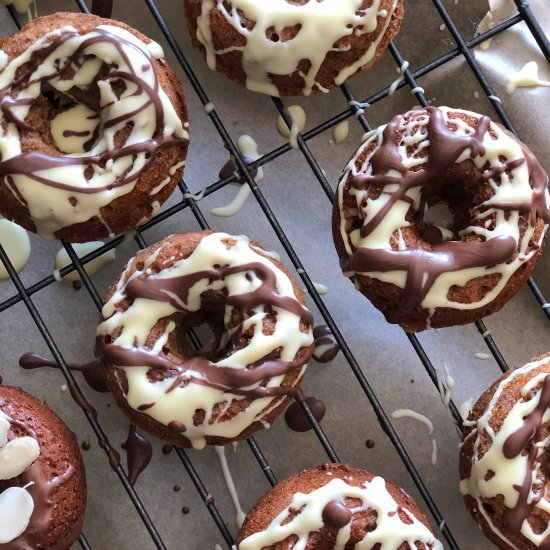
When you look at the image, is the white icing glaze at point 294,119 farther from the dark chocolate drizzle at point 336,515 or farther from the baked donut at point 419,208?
the dark chocolate drizzle at point 336,515

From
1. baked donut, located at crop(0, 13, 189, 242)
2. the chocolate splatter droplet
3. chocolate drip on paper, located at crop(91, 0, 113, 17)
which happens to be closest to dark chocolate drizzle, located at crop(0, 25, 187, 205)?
baked donut, located at crop(0, 13, 189, 242)

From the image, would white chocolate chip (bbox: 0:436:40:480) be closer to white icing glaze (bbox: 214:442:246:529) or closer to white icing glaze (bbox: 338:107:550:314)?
white icing glaze (bbox: 214:442:246:529)

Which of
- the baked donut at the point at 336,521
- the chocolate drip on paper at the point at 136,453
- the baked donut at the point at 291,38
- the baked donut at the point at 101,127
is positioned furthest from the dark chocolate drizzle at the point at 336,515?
the baked donut at the point at 291,38

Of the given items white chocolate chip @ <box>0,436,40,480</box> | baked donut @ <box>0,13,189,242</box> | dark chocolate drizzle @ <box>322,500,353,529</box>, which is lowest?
dark chocolate drizzle @ <box>322,500,353,529</box>

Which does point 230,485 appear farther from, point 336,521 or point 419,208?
point 419,208

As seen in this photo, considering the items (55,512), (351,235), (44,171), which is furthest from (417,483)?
(44,171)

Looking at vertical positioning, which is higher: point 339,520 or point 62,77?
point 62,77

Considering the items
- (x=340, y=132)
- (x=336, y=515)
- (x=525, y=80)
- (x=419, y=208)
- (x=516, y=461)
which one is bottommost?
(x=516, y=461)

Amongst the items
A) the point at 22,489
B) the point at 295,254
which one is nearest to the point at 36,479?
the point at 22,489

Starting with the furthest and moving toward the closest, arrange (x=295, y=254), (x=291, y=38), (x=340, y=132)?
(x=340, y=132), (x=295, y=254), (x=291, y=38)
